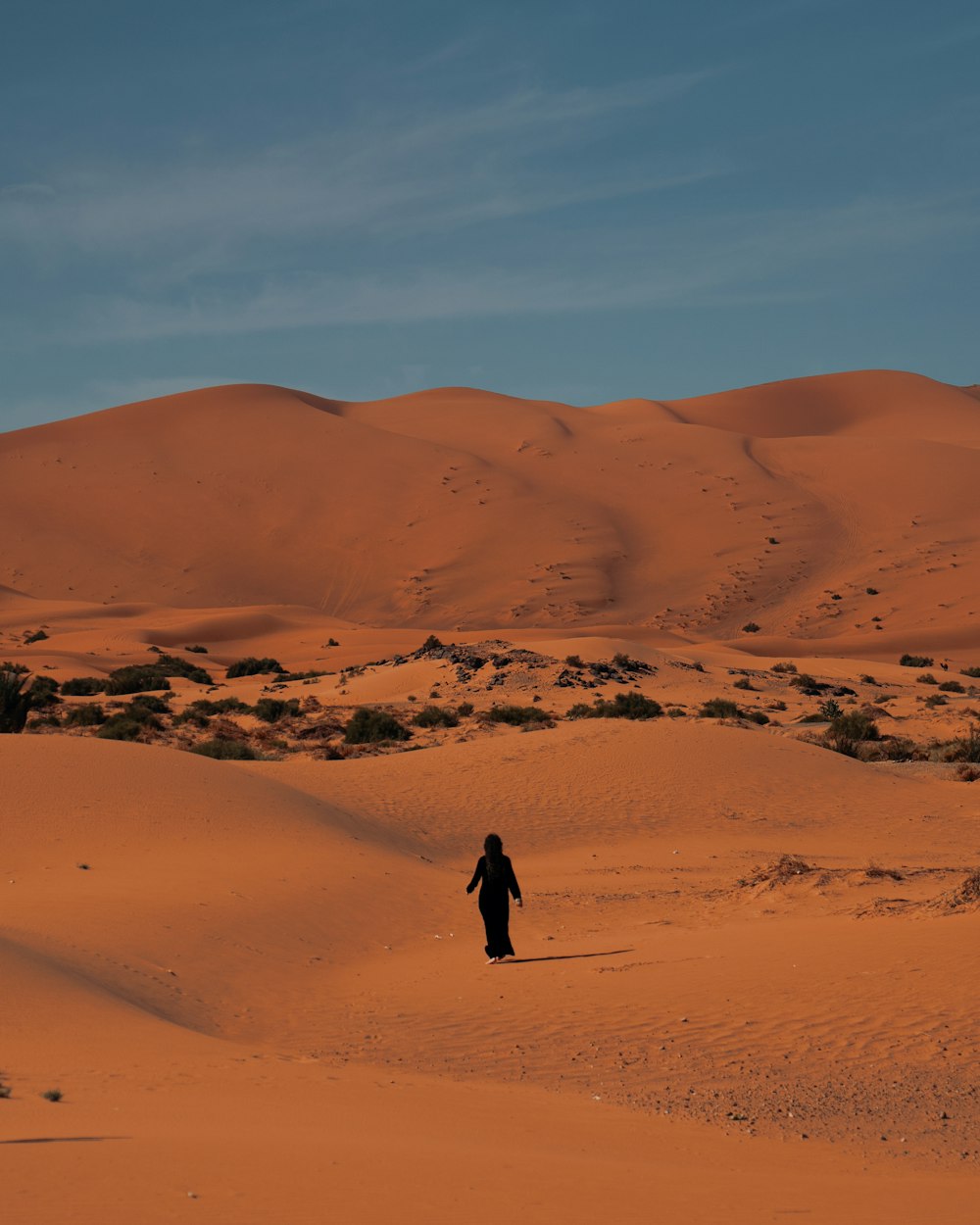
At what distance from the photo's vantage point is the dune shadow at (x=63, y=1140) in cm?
587

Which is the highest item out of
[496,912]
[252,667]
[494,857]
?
[252,667]

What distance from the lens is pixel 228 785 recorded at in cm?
1923

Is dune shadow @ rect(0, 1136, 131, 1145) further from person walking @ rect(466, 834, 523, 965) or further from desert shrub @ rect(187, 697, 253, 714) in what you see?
desert shrub @ rect(187, 697, 253, 714)

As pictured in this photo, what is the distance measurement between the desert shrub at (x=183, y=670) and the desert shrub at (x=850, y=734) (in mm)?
21660

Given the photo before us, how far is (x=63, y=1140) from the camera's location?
19.6ft

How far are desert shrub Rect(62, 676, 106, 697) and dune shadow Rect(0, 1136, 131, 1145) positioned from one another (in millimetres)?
36010

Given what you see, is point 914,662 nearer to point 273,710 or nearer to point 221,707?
point 273,710

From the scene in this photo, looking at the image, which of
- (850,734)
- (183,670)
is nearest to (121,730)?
(850,734)

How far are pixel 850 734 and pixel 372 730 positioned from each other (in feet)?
35.6

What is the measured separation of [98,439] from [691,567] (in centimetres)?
4755

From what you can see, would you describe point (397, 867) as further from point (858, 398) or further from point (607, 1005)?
point (858, 398)

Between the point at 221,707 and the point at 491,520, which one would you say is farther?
the point at 491,520

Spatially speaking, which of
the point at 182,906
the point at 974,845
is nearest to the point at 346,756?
the point at 974,845

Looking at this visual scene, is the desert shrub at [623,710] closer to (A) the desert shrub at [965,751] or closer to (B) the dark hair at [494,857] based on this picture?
(A) the desert shrub at [965,751]
